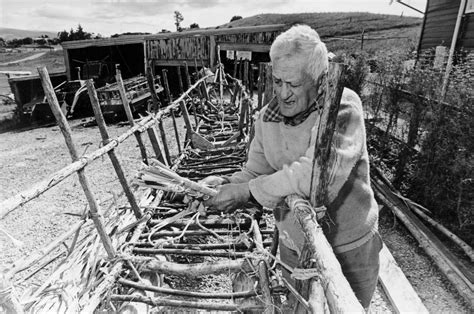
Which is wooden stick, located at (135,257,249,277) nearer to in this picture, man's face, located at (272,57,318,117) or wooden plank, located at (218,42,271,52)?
man's face, located at (272,57,318,117)

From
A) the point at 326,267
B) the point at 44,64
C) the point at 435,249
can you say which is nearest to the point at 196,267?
the point at 326,267

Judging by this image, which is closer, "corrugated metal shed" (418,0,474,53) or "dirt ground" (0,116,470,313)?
"dirt ground" (0,116,470,313)

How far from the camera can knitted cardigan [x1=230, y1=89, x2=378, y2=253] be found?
1322 millimetres

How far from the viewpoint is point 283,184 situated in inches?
54.7

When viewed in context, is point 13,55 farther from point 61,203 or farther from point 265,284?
point 265,284

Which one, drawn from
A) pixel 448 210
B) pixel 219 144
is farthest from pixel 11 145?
pixel 448 210

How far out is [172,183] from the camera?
185 centimetres

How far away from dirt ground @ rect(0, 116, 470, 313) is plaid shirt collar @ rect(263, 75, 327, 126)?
1.26 metres

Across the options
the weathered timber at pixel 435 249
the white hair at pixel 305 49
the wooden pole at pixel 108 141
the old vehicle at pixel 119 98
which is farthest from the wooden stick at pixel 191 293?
the old vehicle at pixel 119 98

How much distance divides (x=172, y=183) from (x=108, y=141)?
0.89m

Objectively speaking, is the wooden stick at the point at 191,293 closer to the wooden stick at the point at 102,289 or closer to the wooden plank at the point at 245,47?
the wooden stick at the point at 102,289

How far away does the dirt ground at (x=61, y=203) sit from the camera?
3432 millimetres

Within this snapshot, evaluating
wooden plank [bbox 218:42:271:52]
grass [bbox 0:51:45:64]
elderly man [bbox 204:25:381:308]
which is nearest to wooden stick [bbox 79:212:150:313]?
elderly man [bbox 204:25:381:308]

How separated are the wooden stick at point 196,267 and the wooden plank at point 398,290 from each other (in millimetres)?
1796
